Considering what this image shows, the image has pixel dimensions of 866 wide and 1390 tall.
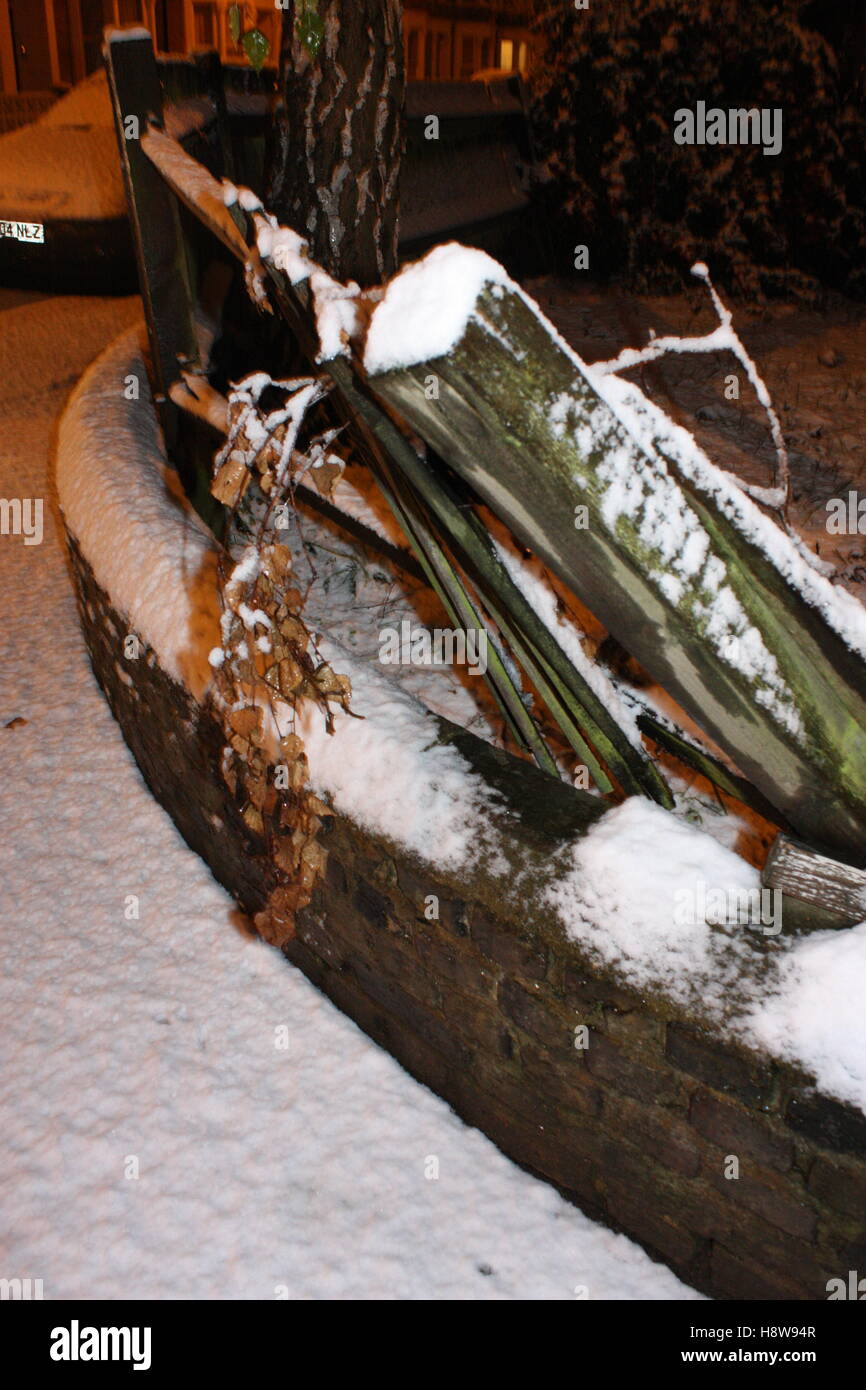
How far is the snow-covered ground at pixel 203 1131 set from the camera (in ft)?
6.45

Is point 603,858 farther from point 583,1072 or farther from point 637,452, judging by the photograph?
point 637,452

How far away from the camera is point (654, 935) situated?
1.71 metres

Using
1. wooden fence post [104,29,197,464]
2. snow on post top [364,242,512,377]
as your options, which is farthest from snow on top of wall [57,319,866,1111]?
wooden fence post [104,29,197,464]

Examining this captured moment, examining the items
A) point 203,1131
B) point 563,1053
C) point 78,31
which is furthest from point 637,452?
point 78,31

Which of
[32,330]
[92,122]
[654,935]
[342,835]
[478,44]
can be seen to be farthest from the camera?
[478,44]

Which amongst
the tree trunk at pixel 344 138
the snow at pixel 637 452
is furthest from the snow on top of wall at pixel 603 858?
the tree trunk at pixel 344 138

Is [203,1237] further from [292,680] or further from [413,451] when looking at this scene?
[413,451]

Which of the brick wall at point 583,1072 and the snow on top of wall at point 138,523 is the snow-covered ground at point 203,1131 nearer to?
the brick wall at point 583,1072

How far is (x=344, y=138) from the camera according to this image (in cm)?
344

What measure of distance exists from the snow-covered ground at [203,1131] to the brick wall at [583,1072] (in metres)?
0.11

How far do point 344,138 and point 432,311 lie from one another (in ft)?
8.39

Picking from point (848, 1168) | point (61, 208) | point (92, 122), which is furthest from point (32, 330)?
point (848, 1168)

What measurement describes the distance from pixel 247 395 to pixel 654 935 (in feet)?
4.30

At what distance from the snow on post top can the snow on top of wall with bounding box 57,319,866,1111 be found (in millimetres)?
951
